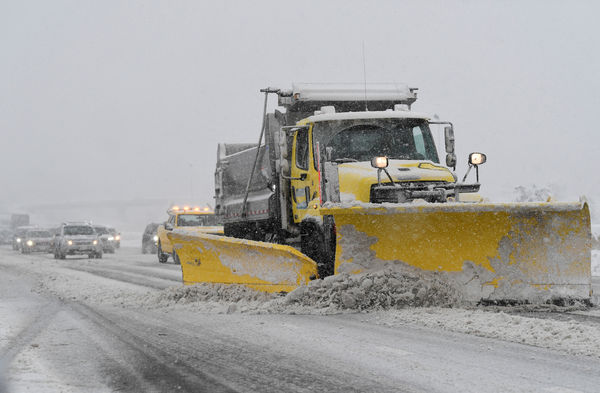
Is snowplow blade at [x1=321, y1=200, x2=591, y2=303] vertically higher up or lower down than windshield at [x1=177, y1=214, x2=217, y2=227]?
lower down

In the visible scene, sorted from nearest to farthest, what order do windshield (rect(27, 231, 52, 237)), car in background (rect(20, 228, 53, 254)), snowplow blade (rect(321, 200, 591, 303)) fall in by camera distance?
snowplow blade (rect(321, 200, 591, 303))
car in background (rect(20, 228, 53, 254))
windshield (rect(27, 231, 52, 237))

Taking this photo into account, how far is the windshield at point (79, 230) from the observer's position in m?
29.7

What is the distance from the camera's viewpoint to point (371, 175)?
8.84 m

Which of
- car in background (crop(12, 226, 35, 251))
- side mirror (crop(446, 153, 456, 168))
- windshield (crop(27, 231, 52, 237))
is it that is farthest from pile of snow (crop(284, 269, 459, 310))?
car in background (crop(12, 226, 35, 251))

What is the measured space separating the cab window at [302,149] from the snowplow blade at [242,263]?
1374 millimetres

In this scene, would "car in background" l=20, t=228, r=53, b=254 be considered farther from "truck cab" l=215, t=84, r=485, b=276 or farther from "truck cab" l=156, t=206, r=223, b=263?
"truck cab" l=215, t=84, r=485, b=276

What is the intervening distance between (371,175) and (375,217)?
0.96 meters

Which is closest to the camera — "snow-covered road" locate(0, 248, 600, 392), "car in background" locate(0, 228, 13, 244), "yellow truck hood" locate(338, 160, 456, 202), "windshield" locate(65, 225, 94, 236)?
"snow-covered road" locate(0, 248, 600, 392)

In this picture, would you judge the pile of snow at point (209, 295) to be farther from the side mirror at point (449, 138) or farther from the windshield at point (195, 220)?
the windshield at point (195, 220)

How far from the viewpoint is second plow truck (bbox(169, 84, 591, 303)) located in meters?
7.75

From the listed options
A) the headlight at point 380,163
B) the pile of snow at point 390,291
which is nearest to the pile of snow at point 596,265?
the pile of snow at point 390,291

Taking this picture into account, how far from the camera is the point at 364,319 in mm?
7543

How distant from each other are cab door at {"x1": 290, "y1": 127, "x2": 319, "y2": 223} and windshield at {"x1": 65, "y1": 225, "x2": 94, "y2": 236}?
838 inches

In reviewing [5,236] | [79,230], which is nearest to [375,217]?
[79,230]
